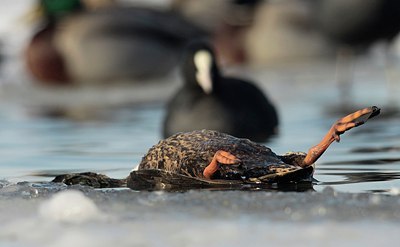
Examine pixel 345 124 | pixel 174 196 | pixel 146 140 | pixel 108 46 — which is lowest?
pixel 174 196

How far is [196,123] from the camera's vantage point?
7469mm

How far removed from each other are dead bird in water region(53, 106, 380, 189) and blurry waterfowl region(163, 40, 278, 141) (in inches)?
77.1

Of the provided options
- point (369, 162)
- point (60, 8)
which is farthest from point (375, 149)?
point (60, 8)

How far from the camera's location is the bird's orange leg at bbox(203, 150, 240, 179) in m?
4.83

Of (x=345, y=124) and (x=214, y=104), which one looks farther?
(x=214, y=104)

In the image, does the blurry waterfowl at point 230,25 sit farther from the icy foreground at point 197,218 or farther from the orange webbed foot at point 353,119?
Answer: the icy foreground at point 197,218

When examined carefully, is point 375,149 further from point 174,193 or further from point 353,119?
point 174,193

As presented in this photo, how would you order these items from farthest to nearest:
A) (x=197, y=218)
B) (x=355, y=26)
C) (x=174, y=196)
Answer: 1. (x=355, y=26)
2. (x=174, y=196)
3. (x=197, y=218)

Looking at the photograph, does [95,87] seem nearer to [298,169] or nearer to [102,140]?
[102,140]

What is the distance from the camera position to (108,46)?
1330 cm

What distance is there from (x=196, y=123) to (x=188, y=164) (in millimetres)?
2238

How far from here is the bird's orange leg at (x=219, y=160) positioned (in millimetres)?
4832

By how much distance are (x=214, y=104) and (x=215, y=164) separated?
2.64 m

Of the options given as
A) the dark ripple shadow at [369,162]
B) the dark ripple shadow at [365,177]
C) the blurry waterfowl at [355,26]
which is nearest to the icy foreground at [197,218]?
the dark ripple shadow at [365,177]
